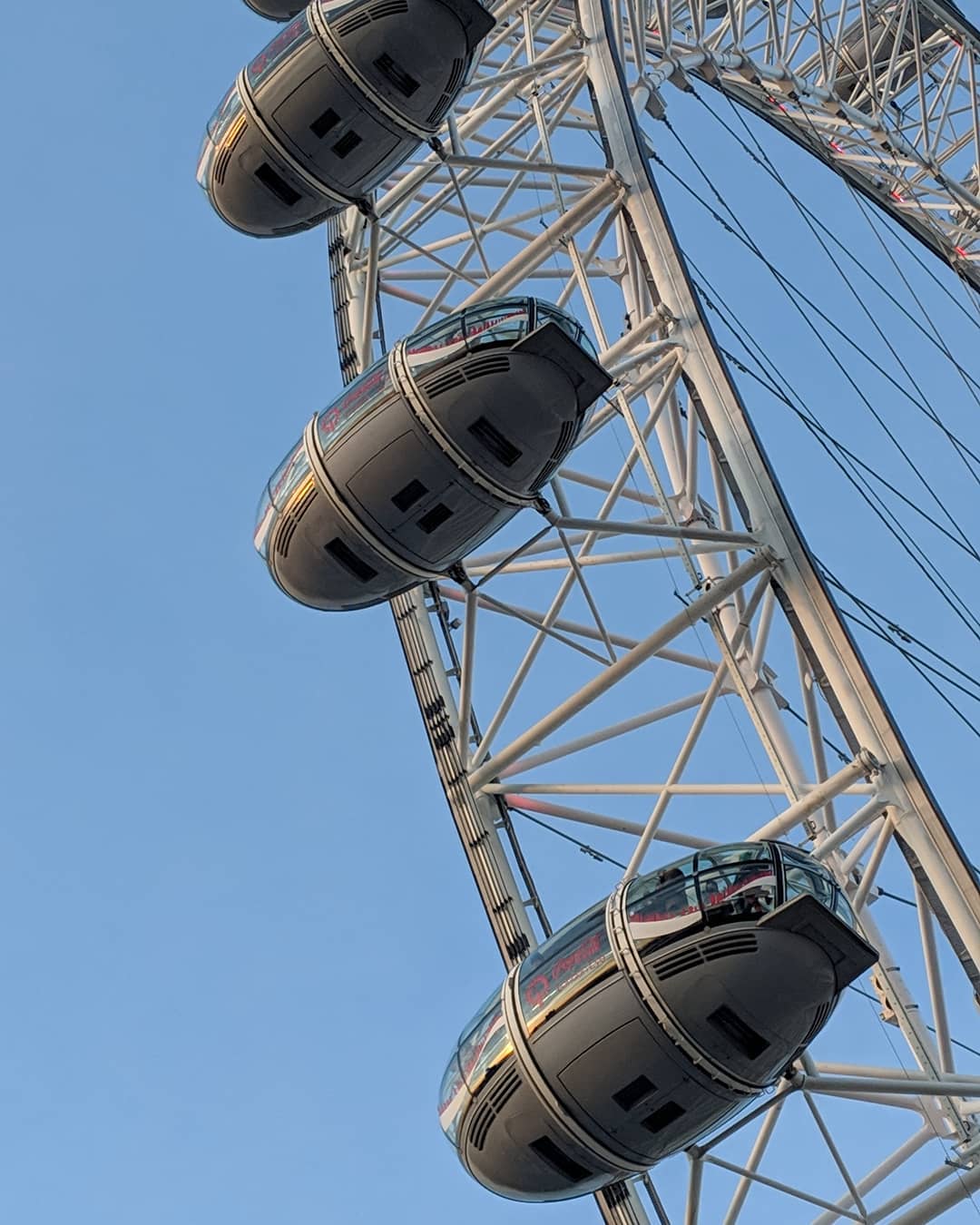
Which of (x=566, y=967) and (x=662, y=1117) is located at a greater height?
(x=566, y=967)

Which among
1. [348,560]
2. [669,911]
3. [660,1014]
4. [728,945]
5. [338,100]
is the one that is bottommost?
[660,1014]

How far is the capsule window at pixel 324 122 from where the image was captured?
688 inches

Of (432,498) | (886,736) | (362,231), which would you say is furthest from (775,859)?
(362,231)

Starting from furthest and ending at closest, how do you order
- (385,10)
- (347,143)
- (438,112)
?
(347,143) → (438,112) → (385,10)

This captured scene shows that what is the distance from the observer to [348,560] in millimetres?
15570

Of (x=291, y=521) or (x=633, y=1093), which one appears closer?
(x=633, y=1093)

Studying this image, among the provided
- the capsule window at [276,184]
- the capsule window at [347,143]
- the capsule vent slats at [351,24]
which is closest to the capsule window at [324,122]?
the capsule window at [347,143]

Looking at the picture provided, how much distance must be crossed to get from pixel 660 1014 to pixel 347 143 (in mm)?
9188

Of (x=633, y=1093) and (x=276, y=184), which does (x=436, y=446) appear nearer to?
(x=276, y=184)

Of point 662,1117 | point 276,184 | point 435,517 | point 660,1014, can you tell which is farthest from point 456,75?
point 662,1117

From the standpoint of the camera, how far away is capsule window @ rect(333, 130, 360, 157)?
17.5 metres

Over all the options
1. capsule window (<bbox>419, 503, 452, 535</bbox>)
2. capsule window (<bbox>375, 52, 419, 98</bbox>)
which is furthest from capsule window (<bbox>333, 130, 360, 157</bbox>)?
capsule window (<bbox>419, 503, 452, 535</bbox>)

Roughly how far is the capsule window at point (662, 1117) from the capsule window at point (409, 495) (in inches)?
206

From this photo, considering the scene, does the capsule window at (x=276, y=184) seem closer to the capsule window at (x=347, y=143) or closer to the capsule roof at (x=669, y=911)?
the capsule window at (x=347, y=143)
